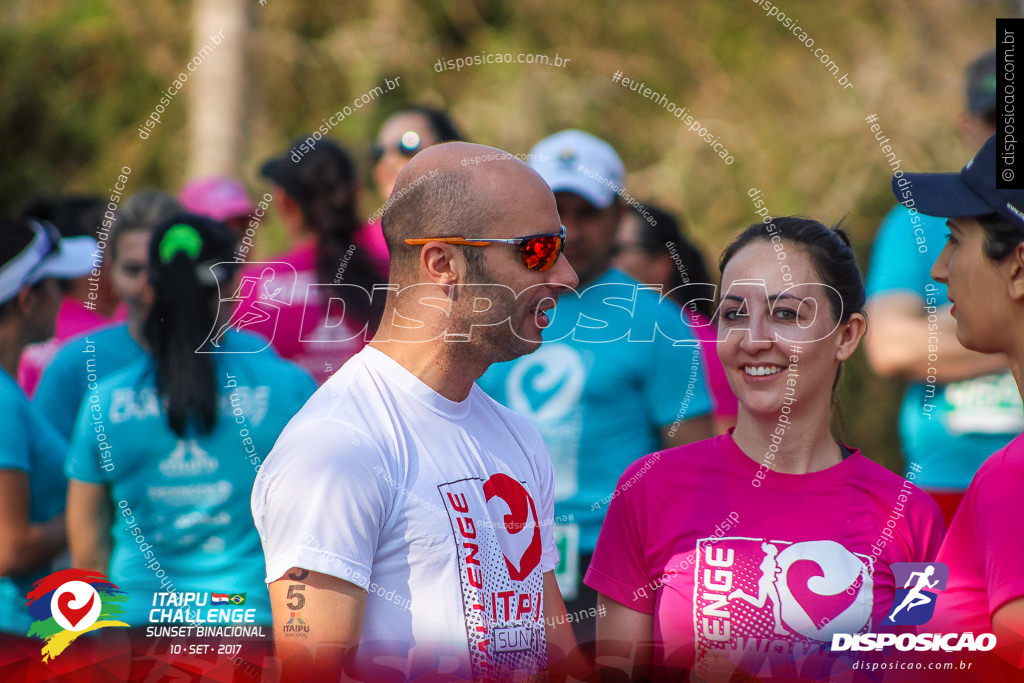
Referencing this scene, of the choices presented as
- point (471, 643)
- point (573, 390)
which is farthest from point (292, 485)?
point (573, 390)

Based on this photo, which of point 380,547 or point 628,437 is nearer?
point 380,547

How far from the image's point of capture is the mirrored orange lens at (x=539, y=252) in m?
2.19

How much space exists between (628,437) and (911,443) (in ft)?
2.94

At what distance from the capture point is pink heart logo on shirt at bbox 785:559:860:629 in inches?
85.5

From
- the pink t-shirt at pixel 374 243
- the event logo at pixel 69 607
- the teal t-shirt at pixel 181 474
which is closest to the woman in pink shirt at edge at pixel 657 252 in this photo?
the pink t-shirt at pixel 374 243

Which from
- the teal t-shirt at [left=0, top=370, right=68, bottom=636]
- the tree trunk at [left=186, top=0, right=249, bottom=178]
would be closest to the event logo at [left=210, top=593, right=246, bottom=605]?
the teal t-shirt at [left=0, top=370, right=68, bottom=636]

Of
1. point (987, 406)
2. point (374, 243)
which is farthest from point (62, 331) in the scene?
point (987, 406)

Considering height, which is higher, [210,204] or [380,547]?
[210,204]

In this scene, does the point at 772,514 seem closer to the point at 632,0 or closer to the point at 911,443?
the point at 911,443

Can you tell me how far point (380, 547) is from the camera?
1951 mm

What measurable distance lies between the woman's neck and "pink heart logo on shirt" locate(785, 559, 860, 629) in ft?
0.72

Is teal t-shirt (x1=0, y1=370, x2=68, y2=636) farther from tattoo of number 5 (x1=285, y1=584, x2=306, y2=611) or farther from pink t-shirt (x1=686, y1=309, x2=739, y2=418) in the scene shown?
pink t-shirt (x1=686, y1=309, x2=739, y2=418)

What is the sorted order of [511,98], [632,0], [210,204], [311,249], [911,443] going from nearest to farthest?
[911,443]
[311,249]
[210,204]
[511,98]
[632,0]

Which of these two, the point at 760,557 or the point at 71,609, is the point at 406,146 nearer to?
the point at 71,609
